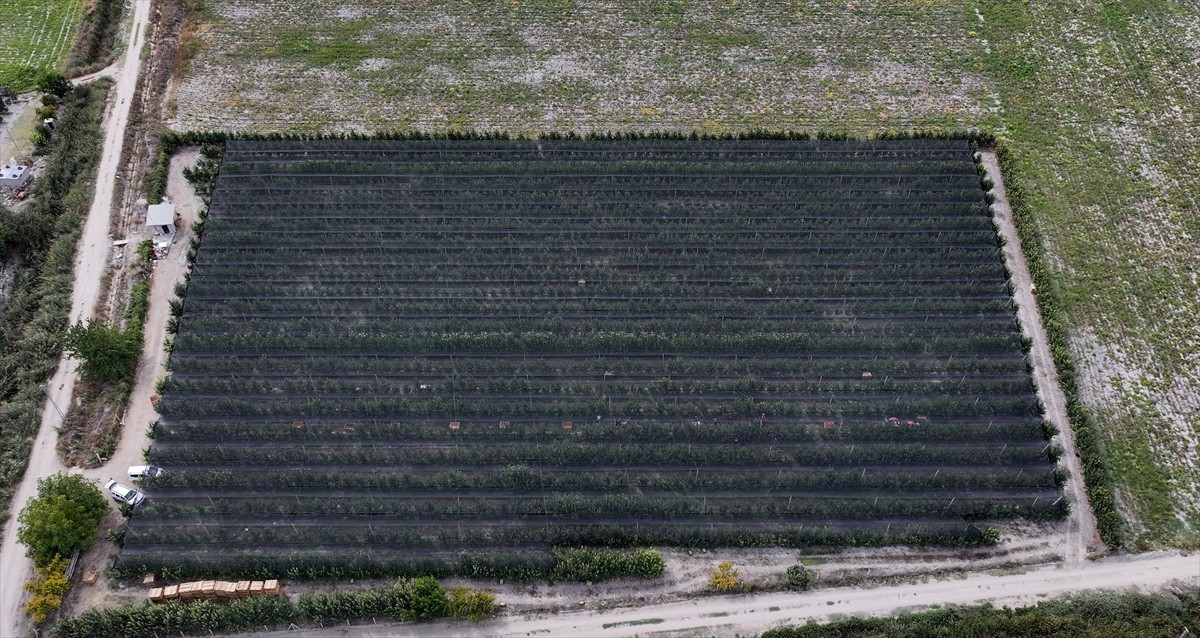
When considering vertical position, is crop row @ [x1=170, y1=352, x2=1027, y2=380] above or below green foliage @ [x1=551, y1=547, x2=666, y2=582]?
above

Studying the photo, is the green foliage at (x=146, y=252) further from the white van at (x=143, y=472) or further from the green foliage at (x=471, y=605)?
the green foliage at (x=471, y=605)

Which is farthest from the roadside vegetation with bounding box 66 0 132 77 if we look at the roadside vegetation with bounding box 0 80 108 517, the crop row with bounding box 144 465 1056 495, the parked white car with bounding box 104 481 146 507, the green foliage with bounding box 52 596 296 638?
the green foliage with bounding box 52 596 296 638

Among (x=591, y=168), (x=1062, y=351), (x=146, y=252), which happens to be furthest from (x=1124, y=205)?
(x=146, y=252)

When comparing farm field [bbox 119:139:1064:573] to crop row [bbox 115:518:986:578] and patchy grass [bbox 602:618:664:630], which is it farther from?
patchy grass [bbox 602:618:664:630]

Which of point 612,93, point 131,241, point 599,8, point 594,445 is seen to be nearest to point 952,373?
point 594,445

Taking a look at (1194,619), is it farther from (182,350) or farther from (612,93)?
(182,350)

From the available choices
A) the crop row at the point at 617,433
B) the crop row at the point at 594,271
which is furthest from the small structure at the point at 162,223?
the crop row at the point at 617,433

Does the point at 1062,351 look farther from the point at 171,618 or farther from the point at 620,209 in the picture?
the point at 171,618

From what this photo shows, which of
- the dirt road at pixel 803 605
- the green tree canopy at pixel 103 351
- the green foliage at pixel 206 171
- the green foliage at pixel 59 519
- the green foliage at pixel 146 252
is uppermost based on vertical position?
the green foliage at pixel 206 171
